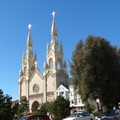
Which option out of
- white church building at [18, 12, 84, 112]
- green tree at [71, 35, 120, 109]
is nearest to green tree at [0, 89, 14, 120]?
green tree at [71, 35, 120, 109]

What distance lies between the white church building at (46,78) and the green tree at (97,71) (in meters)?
31.6

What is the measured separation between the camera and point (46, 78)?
245 ft

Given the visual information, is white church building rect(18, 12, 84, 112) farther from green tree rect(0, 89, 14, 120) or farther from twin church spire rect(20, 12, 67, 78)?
green tree rect(0, 89, 14, 120)

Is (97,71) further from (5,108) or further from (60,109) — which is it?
(5,108)

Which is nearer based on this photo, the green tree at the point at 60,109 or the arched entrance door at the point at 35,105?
the green tree at the point at 60,109

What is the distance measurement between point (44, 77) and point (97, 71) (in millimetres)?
42187

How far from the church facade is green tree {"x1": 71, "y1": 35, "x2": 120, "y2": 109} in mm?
35964

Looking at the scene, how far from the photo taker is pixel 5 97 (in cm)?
2948

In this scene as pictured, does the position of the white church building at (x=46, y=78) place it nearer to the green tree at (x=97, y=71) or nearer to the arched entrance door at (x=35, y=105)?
the arched entrance door at (x=35, y=105)

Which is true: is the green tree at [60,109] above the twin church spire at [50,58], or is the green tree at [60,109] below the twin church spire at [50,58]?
below

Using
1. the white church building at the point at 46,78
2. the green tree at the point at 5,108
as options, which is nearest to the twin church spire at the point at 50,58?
the white church building at the point at 46,78

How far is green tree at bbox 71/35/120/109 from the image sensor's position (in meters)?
33.7

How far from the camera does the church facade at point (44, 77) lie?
72.8m

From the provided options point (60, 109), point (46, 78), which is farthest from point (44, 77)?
point (60, 109)
